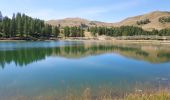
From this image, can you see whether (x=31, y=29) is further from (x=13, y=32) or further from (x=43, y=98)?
(x=43, y=98)

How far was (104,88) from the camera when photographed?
1964 cm

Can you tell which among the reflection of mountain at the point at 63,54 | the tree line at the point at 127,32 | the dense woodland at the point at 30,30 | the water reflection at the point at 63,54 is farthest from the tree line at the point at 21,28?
the reflection of mountain at the point at 63,54

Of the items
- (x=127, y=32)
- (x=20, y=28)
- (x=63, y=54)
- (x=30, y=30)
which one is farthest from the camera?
(x=127, y=32)

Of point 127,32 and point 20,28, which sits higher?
point 20,28

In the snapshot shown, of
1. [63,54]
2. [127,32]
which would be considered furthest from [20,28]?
[63,54]

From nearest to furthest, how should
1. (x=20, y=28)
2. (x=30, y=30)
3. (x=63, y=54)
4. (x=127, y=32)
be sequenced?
(x=63, y=54)
(x=20, y=28)
(x=30, y=30)
(x=127, y=32)

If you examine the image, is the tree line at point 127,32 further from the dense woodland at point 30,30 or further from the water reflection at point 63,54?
the water reflection at point 63,54

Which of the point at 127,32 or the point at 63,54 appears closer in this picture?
the point at 63,54

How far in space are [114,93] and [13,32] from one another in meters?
111

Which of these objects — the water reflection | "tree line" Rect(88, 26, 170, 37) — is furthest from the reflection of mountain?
"tree line" Rect(88, 26, 170, 37)

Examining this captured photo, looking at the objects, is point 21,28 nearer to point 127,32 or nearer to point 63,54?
point 127,32

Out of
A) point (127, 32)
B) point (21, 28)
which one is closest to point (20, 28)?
point (21, 28)

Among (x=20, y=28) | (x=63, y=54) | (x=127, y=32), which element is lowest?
(x=63, y=54)

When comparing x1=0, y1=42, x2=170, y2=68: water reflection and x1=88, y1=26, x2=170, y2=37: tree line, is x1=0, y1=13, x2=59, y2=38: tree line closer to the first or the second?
x1=88, y1=26, x2=170, y2=37: tree line
